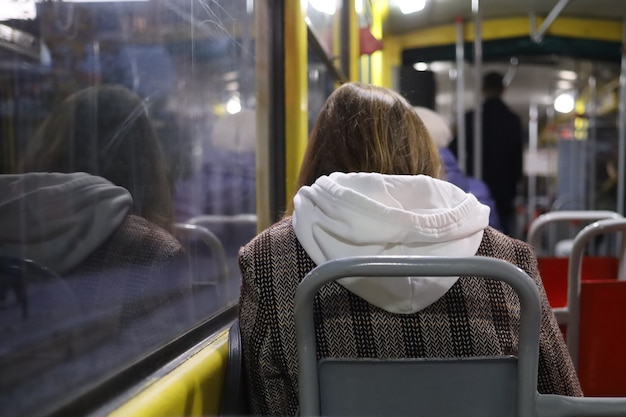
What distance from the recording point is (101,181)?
3.42 feet

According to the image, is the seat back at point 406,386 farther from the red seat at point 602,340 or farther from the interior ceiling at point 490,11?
the interior ceiling at point 490,11

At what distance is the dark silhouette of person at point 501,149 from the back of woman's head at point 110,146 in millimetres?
3714

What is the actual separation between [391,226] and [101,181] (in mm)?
460

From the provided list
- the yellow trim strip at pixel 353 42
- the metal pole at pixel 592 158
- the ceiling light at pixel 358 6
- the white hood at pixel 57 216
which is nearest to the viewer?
the white hood at pixel 57 216

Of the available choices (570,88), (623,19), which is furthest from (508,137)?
(570,88)

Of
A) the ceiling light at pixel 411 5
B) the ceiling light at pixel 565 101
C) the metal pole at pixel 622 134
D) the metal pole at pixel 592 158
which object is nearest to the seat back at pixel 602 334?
the ceiling light at pixel 411 5

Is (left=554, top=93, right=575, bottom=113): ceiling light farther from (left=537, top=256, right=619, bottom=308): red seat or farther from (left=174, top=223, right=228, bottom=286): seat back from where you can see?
(left=174, top=223, right=228, bottom=286): seat back

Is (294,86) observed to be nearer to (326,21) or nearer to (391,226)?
(326,21)

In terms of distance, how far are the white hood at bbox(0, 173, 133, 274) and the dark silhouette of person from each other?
3.98 metres

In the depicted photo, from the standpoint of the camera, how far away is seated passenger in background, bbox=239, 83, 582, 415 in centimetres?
113

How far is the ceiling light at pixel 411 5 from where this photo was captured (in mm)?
5189

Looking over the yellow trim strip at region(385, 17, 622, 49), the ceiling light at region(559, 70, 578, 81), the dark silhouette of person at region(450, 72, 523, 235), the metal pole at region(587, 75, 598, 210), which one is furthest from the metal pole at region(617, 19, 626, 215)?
the ceiling light at region(559, 70, 578, 81)

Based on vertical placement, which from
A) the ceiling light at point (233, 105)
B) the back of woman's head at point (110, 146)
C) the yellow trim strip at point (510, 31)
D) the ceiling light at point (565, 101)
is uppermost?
the yellow trim strip at point (510, 31)

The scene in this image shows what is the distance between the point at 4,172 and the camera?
81 cm
